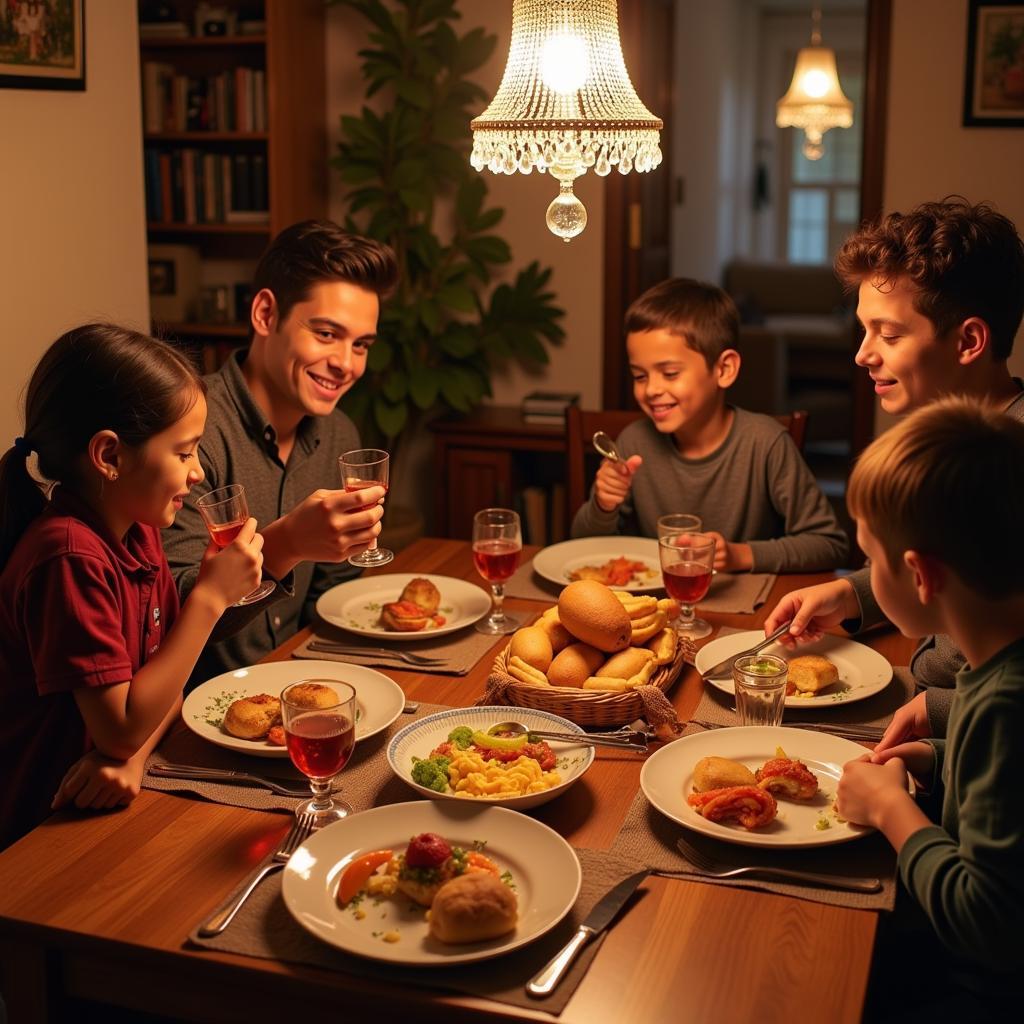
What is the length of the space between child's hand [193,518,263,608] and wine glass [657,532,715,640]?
0.72m

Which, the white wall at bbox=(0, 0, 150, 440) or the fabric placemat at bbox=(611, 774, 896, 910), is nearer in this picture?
the fabric placemat at bbox=(611, 774, 896, 910)

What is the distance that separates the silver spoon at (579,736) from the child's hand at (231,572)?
378 millimetres

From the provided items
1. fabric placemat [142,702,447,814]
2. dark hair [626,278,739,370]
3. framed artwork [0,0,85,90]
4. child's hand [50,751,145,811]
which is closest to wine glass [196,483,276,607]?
fabric placemat [142,702,447,814]

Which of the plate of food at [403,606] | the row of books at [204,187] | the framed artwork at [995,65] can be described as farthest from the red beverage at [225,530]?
the framed artwork at [995,65]

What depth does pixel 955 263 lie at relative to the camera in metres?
1.95

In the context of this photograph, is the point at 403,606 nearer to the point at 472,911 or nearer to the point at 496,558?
the point at 496,558

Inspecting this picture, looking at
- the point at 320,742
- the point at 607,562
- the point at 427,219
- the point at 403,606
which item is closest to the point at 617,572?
the point at 607,562

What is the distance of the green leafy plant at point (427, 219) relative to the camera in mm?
4230

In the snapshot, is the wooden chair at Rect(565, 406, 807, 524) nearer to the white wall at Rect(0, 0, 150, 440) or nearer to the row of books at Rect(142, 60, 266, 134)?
the white wall at Rect(0, 0, 150, 440)

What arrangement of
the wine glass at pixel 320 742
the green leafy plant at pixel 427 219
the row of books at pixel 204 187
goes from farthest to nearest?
the row of books at pixel 204 187
the green leafy plant at pixel 427 219
the wine glass at pixel 320 742

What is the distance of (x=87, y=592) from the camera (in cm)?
158

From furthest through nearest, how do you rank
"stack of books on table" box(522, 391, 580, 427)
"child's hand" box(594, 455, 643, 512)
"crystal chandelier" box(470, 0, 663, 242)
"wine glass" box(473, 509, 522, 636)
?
"stack of books on table" box(522, 391, 580, 427) → "child's hand" box(594, 455, 643, 512) → "wine glass" box(473, 509, 522, 636) → "crystal chandelier" box(470, 0, 663, 242)

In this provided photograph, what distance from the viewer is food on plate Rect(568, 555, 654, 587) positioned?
7.55ft

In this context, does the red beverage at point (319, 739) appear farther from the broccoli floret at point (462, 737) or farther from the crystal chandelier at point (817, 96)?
the crystal chandelier at point (817, 96)
